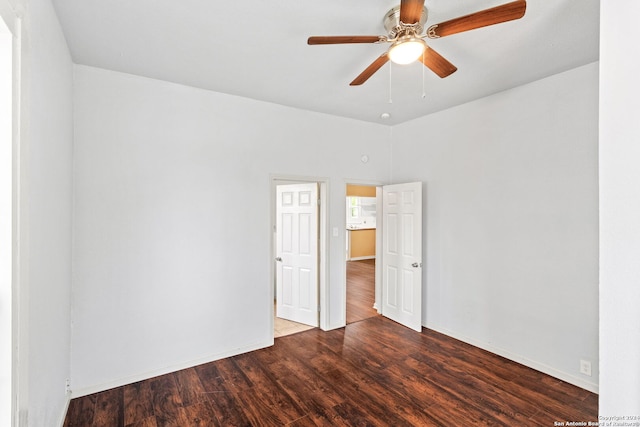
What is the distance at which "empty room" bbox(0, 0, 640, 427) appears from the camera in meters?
1.35

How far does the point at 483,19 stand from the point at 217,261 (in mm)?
2942

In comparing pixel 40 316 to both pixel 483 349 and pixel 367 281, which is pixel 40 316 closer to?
pixel 483 349

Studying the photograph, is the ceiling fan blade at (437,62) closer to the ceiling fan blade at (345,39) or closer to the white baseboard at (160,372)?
the ceiling fan blade at (345,39)

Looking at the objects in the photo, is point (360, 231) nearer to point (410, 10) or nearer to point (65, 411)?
point (65, 411)

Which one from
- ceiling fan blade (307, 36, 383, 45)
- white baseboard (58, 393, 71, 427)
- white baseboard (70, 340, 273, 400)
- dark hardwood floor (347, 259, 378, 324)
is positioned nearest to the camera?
ceiling fan blade (307, 36, 383, 45)

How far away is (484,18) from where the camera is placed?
62.8 inches

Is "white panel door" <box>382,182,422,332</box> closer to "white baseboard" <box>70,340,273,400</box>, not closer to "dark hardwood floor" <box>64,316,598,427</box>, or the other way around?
"dark hardwood floor" <box>64,316,598,427</box>

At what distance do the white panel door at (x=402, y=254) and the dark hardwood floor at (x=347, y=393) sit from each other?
726mm

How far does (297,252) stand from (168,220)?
1.78m

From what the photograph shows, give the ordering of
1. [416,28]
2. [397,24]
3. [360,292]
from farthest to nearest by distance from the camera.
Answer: [360,292] < [397,24] < [416,28]

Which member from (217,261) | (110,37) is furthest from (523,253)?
(110,37)
